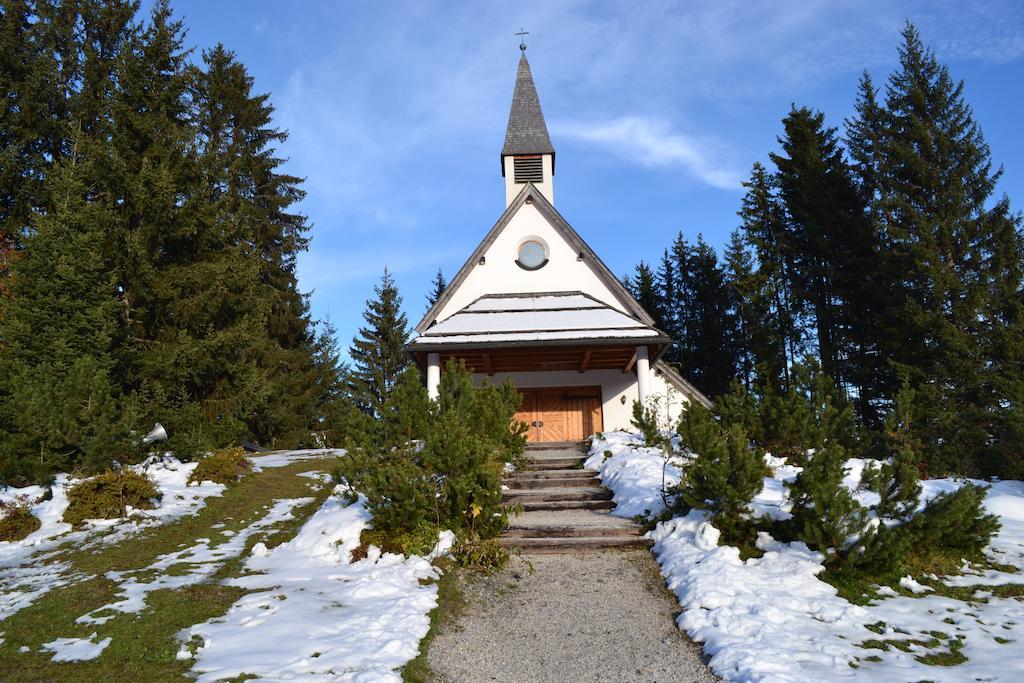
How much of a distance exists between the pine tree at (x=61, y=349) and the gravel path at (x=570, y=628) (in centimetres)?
830

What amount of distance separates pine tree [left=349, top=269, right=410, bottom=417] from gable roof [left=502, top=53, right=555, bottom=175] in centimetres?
1624

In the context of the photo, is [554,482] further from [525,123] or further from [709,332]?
→ [709,332]

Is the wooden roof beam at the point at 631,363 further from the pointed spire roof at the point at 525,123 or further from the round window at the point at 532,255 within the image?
the pointed spire roof at the point at 525,123

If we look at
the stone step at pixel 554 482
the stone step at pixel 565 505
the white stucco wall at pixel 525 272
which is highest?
the white stucco wall at pixel 525 272

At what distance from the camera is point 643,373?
16891 millimetres

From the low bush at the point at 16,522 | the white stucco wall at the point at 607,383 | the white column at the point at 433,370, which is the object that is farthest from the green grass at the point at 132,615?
the white stucco wall at the point at 607,383

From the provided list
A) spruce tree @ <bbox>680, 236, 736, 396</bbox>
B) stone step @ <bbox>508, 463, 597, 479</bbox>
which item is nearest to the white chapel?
stone step @ <bbox>508, 463, 597, 479</bbox>

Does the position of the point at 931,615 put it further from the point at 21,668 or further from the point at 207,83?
the point at 207,83

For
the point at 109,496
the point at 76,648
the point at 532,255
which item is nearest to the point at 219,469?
the point at 109,496

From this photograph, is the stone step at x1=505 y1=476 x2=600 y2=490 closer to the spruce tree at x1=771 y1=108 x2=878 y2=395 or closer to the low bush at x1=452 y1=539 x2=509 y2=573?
the low bush at x1=452 y1=539 x2=509 y2=573

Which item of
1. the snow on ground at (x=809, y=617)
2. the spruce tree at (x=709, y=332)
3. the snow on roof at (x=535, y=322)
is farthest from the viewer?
the spruce tree at (x=709, y=332)

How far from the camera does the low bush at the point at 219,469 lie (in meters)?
12.8

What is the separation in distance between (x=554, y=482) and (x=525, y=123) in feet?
53.6

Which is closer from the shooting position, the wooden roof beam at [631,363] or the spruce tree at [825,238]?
the wooden roof beam at [631,363]
